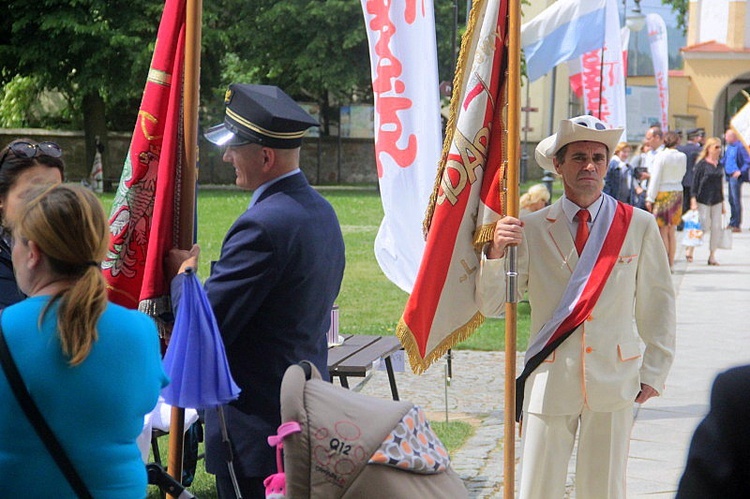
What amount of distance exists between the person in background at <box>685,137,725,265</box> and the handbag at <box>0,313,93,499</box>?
17.9 metres

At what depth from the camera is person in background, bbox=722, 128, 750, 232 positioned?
25.3m

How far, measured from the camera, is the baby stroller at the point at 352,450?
2785 mm

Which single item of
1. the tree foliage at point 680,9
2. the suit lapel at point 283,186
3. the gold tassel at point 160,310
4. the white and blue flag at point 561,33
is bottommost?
the gold tassel at point 160,310

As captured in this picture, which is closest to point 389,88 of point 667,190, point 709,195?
point 667,190

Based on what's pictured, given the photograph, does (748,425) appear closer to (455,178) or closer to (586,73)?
(455,178)

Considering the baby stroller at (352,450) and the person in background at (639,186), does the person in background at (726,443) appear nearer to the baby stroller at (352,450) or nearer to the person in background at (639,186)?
the baby stroller at (352,450)

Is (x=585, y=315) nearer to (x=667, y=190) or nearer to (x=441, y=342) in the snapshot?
(x=441, y=342)

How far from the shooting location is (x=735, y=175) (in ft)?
83.2

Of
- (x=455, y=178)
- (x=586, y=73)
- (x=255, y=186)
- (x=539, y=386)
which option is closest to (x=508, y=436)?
(x=539, y=386)

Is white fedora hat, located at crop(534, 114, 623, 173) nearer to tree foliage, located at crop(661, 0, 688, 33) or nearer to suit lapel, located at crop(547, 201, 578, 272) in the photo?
suit lapel, located at crop(547, 201, 578, 272)

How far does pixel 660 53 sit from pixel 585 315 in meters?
23.8

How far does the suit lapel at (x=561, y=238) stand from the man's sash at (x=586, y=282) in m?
0.06

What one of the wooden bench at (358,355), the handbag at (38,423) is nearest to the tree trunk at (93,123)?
the wooden bench at (358,355)

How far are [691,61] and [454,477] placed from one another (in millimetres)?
59037
